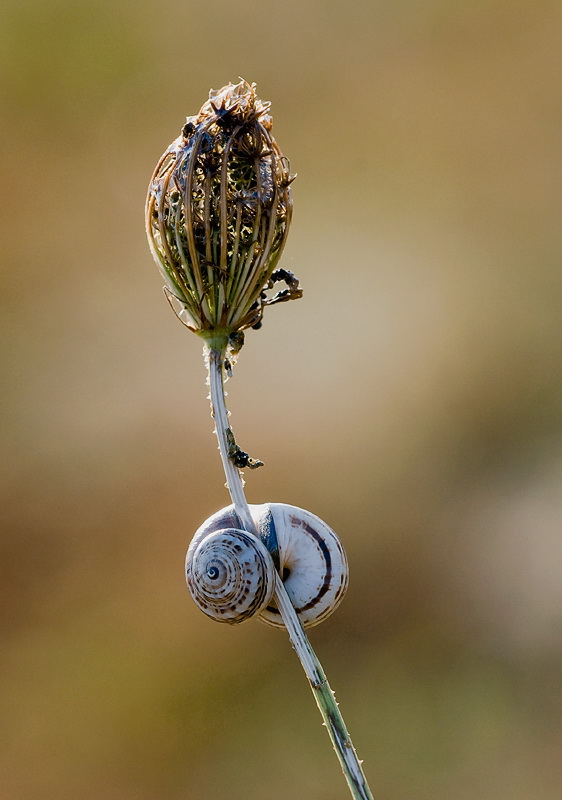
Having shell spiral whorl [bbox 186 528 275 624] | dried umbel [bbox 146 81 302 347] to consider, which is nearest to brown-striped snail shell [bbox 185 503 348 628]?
shell spiral whorl [bbox 186 528 275 624]

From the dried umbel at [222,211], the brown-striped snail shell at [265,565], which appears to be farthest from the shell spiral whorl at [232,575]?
the dried umbel at [222,211]

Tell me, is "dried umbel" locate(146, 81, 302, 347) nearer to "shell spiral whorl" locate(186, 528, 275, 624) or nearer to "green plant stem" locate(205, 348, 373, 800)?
"green plant stem" locate(205, 348, 373, 800)

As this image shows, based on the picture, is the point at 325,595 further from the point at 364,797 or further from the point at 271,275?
the point at 271,275

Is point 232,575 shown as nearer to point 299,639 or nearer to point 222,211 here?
point 299,639

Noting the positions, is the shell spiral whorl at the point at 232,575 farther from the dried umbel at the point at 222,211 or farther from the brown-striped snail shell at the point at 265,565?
the dried umbel at the point at 222,211

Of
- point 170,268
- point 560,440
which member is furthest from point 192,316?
point 560,440

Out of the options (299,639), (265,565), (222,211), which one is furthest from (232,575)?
(222,211)

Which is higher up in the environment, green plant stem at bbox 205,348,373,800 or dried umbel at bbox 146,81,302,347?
dried umbel at bbox 146,81,302,347
